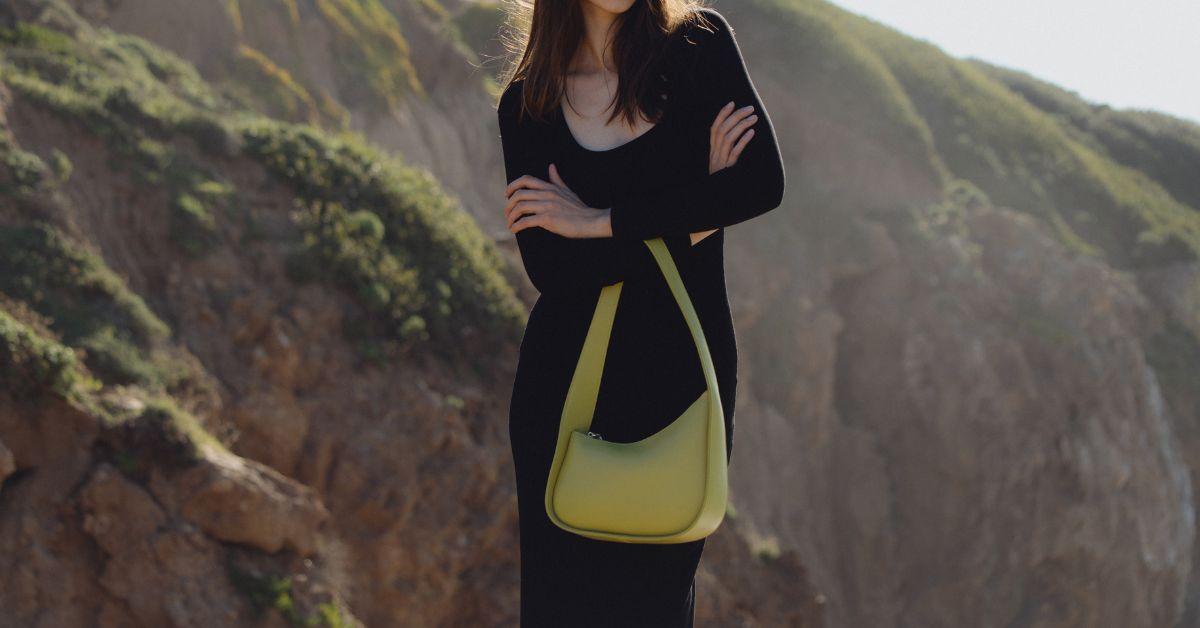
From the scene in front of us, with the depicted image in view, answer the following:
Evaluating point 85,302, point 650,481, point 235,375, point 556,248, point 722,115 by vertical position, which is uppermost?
point 722,115

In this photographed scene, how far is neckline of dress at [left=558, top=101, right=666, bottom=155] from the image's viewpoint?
2.70 meters

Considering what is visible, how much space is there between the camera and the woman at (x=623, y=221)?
2543mm

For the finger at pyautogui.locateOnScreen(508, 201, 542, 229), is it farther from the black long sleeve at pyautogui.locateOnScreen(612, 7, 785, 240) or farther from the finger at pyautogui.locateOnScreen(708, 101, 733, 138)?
the finger at pyautogui.locateOnScreen(708, 101, 733, 138)

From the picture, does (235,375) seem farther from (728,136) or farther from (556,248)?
(728,136)

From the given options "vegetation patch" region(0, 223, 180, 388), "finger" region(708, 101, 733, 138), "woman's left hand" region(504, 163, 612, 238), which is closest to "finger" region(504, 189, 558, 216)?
"woman's left hand" region(504, 163, 612, 238)

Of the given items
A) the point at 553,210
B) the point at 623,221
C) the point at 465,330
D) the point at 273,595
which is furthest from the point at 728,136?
the point at 465,330

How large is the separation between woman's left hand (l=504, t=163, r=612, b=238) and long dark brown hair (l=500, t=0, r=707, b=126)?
0.19 meters

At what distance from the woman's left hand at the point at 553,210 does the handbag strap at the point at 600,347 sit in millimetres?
145

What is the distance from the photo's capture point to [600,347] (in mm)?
2520

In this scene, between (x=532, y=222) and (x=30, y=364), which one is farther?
(x=30, y=364)

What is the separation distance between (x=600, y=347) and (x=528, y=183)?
0.48 meters

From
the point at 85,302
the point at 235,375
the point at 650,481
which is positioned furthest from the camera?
the point at 235,375

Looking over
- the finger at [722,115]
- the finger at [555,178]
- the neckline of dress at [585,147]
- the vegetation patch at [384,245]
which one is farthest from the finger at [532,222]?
the vegetation patch at [384,245]

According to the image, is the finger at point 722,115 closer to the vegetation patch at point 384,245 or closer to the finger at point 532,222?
the finger at point 532,222
